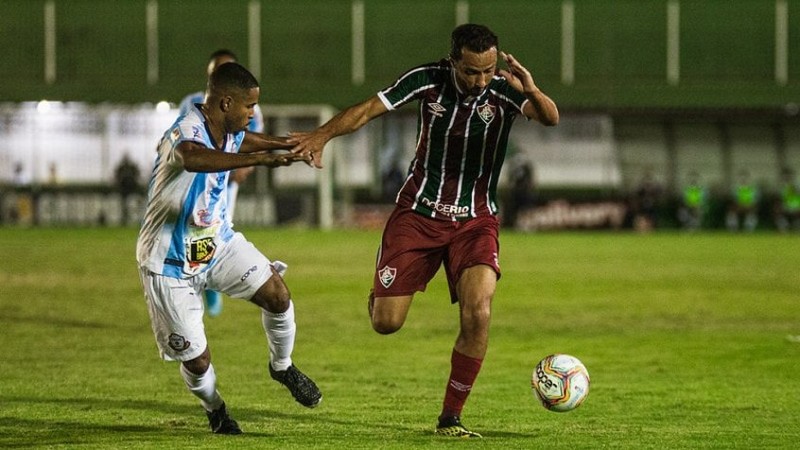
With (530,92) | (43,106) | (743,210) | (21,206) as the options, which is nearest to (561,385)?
(530,92)

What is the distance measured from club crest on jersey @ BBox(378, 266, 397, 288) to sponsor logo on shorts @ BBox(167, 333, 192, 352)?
4.17 feet

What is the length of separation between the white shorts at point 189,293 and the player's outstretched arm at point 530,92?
190 cm

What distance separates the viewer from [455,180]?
28.0 ft

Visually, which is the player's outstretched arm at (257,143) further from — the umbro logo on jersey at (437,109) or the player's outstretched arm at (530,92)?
the player's outstretched arm at (530,92)

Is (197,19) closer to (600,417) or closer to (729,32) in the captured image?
(729,32)

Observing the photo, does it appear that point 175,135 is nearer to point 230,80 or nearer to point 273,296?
point 230,80

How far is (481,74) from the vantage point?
800 cm

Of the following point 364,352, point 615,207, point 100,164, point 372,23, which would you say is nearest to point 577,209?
point 615,207

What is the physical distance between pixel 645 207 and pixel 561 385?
113 ft

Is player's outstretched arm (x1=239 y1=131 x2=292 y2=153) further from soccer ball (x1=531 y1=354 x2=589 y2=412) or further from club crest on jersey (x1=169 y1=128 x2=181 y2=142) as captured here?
soccer ball (x1=531 y1=354 x2=589 y2=412)

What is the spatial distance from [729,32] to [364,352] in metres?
37.3

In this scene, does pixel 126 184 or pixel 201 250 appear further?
pixel 126 184

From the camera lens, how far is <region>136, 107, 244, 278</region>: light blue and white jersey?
26.3ft

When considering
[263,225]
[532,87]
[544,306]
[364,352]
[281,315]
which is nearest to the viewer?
[532,87]
